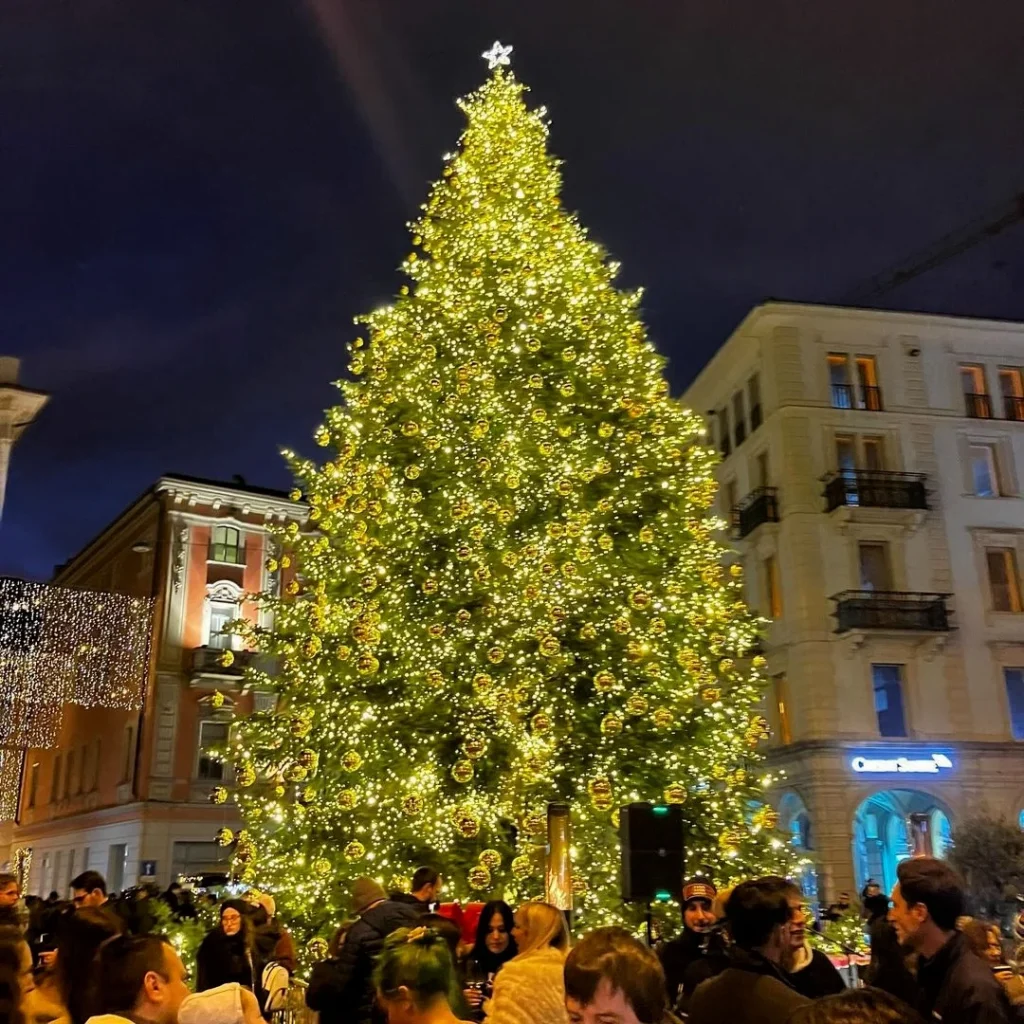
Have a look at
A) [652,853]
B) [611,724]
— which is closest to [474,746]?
[611,724]

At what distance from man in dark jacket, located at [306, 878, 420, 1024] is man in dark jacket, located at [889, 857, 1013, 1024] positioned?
312 cm

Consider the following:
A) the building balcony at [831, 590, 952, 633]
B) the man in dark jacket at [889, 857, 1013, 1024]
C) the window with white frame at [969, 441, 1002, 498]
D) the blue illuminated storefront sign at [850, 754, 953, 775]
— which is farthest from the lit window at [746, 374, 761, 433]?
the man in dark jacket at [889, 857, 1013, 1024]

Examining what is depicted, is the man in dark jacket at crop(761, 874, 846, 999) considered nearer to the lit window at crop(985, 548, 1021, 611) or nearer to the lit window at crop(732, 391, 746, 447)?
the lit window at crop(985, 548, 1021, 611)

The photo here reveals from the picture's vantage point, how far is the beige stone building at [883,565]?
2570cm

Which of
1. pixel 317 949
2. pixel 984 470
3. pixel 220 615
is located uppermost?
pixel 984 470

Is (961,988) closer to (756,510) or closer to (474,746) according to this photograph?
(474,746)

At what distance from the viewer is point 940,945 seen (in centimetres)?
365

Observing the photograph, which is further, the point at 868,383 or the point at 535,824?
the point at 868,383

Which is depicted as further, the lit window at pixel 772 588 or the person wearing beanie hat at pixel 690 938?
the lit window at pixel 772 588

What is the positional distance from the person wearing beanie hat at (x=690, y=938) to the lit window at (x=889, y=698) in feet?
71.1

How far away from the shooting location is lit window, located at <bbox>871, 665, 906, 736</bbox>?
1039 inches

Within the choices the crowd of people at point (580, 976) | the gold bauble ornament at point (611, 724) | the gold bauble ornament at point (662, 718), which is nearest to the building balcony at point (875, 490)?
the gold bauble ornament at point (662, 718)

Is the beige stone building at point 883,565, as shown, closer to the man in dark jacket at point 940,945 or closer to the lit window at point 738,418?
the lit window at point 738,418

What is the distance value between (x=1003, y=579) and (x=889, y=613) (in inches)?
171
